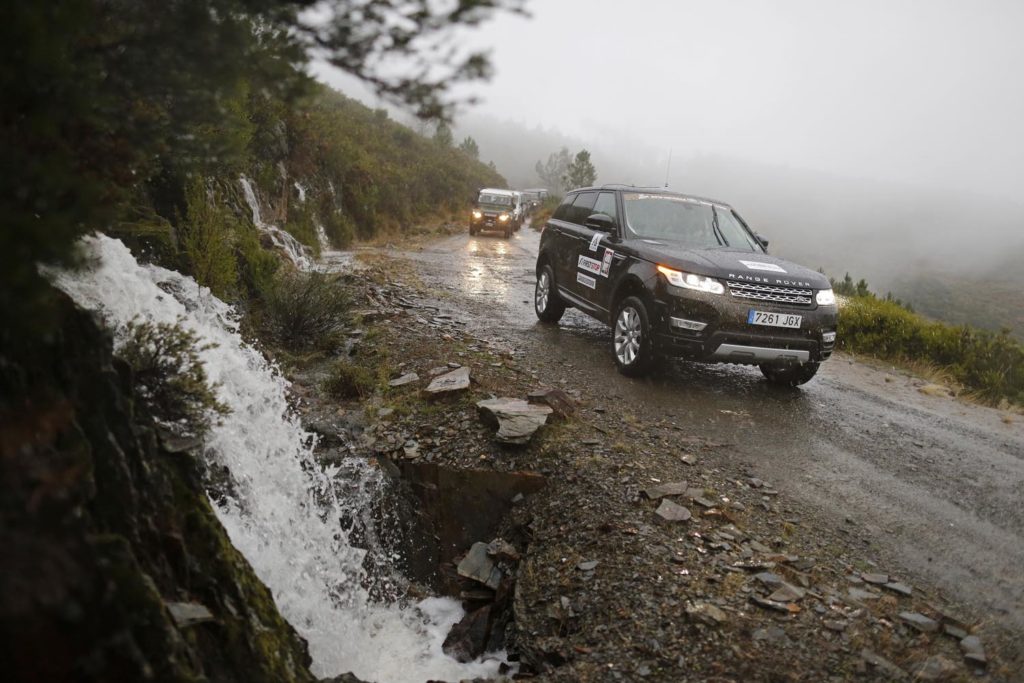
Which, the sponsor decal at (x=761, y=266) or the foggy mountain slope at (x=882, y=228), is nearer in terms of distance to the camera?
the sponsor decal at (x=761, y=266)

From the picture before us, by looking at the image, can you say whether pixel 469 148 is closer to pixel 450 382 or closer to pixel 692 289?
pixel 692 289

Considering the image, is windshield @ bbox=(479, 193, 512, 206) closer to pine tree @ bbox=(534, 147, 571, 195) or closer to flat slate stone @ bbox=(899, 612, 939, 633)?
flat slate stone @ bbox=(899, 612, 939, 633)

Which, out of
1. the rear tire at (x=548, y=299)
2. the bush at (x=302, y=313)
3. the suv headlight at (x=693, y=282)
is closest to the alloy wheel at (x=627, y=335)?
the suv headlight at (x=693, y=282)

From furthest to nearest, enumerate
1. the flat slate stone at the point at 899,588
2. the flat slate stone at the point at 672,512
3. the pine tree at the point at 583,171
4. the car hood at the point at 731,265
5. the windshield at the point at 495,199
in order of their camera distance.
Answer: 1. the pine tree at the point at 583,171
2. the windshield at the point at 495,199
3. the car hood at the point at 731,265
4. the flat slate stone at the point at 672,512
5. the flat slate stone at the point at 899,588

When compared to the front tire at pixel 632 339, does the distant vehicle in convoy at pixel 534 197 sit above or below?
above

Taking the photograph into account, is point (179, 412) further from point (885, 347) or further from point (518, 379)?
point (885, 347)

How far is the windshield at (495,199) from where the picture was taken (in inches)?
1027

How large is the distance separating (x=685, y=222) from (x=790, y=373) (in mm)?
2105

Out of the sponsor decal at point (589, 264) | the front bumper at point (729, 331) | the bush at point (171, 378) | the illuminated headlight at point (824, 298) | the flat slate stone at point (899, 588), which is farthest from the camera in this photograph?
the sponsor decal at point (589, 264)

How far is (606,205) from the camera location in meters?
7.78

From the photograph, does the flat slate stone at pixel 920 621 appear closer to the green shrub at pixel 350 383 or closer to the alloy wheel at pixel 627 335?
the alloy wheel at pixel 627 335

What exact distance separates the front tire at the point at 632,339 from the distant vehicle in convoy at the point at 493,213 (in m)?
19.2

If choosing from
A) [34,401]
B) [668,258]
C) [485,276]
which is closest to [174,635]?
[34,401]

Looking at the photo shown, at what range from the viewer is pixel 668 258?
618 cm
